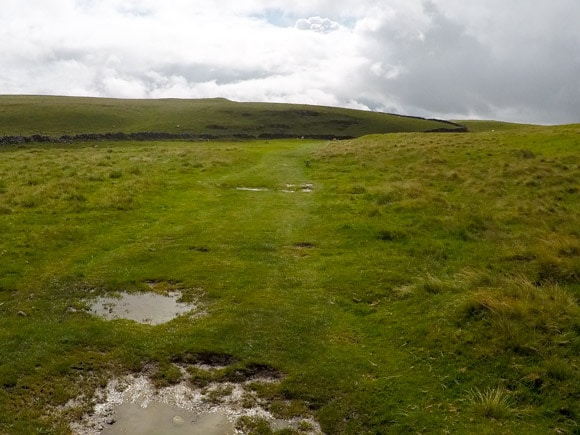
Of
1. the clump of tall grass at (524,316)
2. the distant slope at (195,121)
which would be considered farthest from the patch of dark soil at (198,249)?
the distant slope at (195,121)

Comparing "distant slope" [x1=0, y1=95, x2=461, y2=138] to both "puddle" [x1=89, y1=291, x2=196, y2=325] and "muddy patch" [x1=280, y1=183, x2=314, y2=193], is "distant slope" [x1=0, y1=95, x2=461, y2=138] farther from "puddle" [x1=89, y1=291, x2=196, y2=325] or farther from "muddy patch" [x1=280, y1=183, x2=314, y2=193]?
"puddle" [x1=89, y1=291, x2=196, y2=325]

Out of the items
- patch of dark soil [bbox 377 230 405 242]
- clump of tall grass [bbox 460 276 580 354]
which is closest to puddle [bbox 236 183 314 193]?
patch of dark soil [bbox 377 230 405 242]

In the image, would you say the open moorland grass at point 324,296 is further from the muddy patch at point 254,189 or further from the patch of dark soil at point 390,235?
the muddy patch at point 254,189

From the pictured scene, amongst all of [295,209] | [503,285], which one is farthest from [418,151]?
[503,285]

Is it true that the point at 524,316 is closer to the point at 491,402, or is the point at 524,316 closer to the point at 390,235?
the point at 491,402

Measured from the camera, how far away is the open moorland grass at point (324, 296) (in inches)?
325

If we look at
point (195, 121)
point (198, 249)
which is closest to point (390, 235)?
point (198, 249)

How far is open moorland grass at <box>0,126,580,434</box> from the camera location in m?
8.25

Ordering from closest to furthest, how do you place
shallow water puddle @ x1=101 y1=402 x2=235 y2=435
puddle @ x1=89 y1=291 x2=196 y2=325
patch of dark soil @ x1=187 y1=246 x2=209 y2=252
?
shallow water puddle @ x1=101 y1=402 x2=235 y2=435 < puddle @ x1=89 y1=291 x2=196 y2=325 < patch of dark soil @ x1=187 y1=246 x2=209 y2=252

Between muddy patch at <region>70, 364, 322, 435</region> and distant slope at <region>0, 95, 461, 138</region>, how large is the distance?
102m

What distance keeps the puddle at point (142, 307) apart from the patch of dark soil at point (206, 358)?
66.4 inches

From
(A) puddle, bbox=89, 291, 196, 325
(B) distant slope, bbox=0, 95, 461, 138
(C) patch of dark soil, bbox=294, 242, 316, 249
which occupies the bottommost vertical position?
(A) puddle, bbox=89, 291, 196, 325

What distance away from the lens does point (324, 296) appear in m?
12.7

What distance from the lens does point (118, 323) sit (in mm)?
11016
